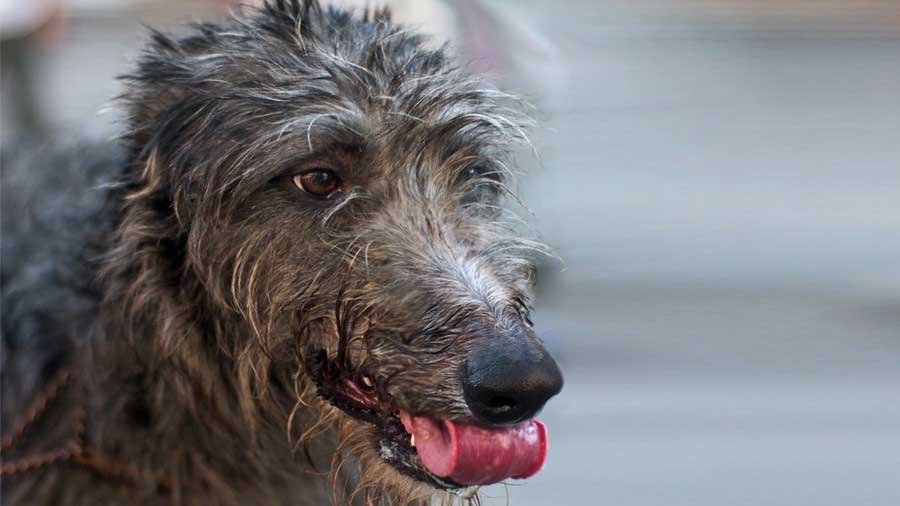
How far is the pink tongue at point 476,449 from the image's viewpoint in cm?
237

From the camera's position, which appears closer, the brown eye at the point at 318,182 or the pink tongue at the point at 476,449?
the pink tongue at the point at 476,449

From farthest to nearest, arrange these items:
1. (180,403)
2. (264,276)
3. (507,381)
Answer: (180,403), (264,276), (507,381)

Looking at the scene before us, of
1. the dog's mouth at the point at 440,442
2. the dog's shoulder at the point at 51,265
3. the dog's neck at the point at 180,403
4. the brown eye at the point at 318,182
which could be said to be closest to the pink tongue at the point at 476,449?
the dog's mouth at the point at 440,442

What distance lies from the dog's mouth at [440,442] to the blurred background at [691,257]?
830mm

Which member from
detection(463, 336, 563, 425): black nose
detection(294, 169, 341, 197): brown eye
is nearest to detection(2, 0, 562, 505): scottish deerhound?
detection(294, 169, 341, 197): brown eye

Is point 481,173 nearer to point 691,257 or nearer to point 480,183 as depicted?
point 480,183

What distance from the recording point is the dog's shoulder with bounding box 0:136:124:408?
2.93 m

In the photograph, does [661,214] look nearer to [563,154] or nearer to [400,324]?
[563,154]

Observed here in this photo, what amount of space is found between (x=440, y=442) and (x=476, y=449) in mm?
92

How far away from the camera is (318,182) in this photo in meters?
2.76

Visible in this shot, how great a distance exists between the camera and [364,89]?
276 cm

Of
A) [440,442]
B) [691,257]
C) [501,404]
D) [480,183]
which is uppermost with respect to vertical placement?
[691,257]

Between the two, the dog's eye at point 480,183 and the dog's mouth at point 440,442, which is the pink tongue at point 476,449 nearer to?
the dog's mouth at point 440,442

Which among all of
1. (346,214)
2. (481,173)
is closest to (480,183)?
(481,173)
